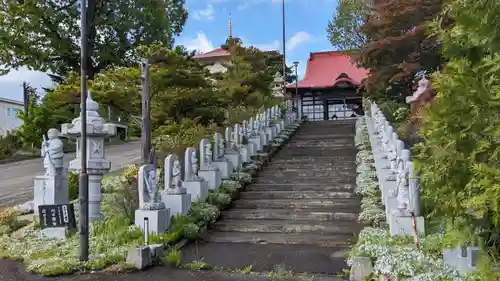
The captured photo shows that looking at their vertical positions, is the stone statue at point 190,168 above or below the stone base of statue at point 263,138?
below

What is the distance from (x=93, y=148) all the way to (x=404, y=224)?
6186 millimetres

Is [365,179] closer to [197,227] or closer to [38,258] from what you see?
[197,227]

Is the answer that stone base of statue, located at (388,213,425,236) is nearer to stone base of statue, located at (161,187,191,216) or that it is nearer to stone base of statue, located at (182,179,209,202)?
stone base of statue, located at (161,187,191,216)

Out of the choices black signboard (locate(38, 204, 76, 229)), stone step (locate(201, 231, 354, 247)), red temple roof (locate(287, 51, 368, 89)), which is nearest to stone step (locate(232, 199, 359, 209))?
stone step (locate(201, 231, 354, 247))

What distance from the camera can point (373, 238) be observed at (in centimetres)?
649

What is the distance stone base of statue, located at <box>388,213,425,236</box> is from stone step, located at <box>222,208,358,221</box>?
7.23ft

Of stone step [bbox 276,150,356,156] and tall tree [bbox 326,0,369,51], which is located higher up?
tall tree [bbox 326,0,369,51]

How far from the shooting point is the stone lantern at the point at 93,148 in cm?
887

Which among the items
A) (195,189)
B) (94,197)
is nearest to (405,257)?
(195,189)

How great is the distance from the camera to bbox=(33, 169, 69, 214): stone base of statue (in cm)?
873

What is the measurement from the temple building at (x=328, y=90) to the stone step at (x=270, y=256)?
65.4ft

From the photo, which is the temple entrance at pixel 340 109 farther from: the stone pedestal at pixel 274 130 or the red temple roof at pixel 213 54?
the red temple roof at pixel 213 54

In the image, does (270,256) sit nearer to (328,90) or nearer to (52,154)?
(52,154)

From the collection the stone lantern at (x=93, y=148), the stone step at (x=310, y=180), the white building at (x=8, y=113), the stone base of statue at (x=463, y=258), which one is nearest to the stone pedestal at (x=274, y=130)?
the stone step at (x=310, y=180)
